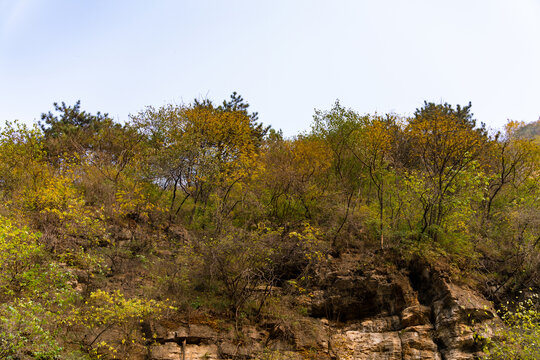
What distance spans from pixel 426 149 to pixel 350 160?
6425 millimetres

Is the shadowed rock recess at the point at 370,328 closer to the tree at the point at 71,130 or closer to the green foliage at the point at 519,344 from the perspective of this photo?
the green foliage at the point at 519,344

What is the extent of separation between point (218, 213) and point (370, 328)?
8773mm

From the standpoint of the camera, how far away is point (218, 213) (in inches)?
745

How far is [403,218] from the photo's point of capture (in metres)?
18.7

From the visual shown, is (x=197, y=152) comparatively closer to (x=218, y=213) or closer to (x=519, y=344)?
(x=218, y=213)

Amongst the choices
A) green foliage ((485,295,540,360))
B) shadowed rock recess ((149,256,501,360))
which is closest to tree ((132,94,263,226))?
shadowed rock recess ((149,256,501,360))

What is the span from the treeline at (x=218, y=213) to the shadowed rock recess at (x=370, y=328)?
3.40 feet

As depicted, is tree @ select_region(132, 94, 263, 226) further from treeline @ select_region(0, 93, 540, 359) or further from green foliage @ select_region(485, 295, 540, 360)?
→ green foliage @ select_region(485, 295, 540, 360)

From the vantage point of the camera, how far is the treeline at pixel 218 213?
12.9 metres

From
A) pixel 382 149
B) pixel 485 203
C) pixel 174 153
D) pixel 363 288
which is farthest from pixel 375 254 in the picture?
pixel 174 153

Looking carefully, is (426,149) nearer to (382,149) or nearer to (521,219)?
(382,149)

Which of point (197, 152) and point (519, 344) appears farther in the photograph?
point (197, 152)

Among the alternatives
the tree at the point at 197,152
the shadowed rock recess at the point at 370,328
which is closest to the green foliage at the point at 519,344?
the shadowed rock recess at the point at 370,328

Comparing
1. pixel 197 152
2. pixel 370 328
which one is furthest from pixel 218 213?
pixel 370 328
